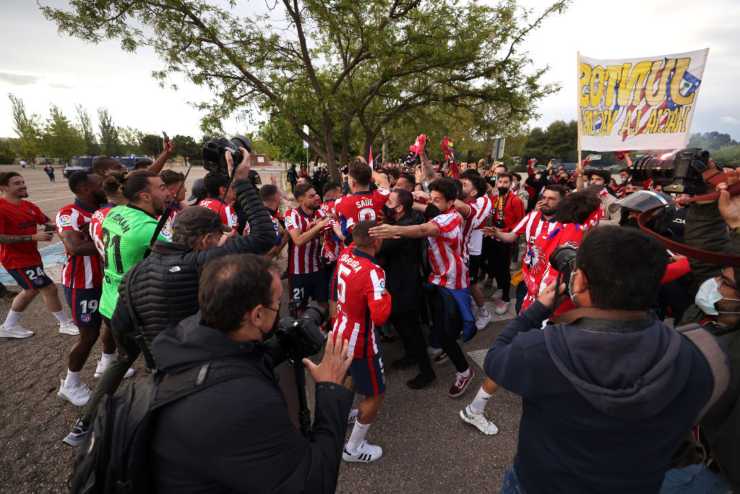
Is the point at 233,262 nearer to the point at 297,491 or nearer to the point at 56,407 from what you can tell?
the point at 297,491

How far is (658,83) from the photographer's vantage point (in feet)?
15.4

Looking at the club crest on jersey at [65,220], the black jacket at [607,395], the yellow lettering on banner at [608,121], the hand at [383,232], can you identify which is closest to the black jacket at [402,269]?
the hand at [383,232]

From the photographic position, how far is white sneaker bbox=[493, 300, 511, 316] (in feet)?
17.1

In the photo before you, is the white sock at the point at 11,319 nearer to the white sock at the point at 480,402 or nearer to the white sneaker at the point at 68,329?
the white sneaker at the point at 68,329

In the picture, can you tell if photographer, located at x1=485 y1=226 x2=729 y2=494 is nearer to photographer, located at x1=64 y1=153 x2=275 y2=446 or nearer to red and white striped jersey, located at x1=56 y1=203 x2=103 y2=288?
photographer, located at x1=64 y1=153 x2=275 y2=446

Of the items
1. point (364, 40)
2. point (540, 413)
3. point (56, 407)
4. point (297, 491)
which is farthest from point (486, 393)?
point (364, 40)

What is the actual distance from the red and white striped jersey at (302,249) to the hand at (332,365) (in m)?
2.84

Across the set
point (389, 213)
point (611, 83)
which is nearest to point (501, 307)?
point (389, 213)

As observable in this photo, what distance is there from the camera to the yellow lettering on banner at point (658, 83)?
4621 mm

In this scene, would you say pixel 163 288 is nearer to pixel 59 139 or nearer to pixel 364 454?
pixel 364 454

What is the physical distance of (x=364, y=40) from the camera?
897 cm

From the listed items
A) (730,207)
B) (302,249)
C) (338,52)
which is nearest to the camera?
(730,207)

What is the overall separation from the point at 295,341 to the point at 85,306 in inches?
123

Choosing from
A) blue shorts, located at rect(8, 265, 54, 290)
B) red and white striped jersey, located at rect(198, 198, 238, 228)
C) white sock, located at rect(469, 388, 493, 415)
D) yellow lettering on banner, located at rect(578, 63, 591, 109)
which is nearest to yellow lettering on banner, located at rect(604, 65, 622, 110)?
yellow lettering on banner, located at rect(578, 63, 591, 109)
